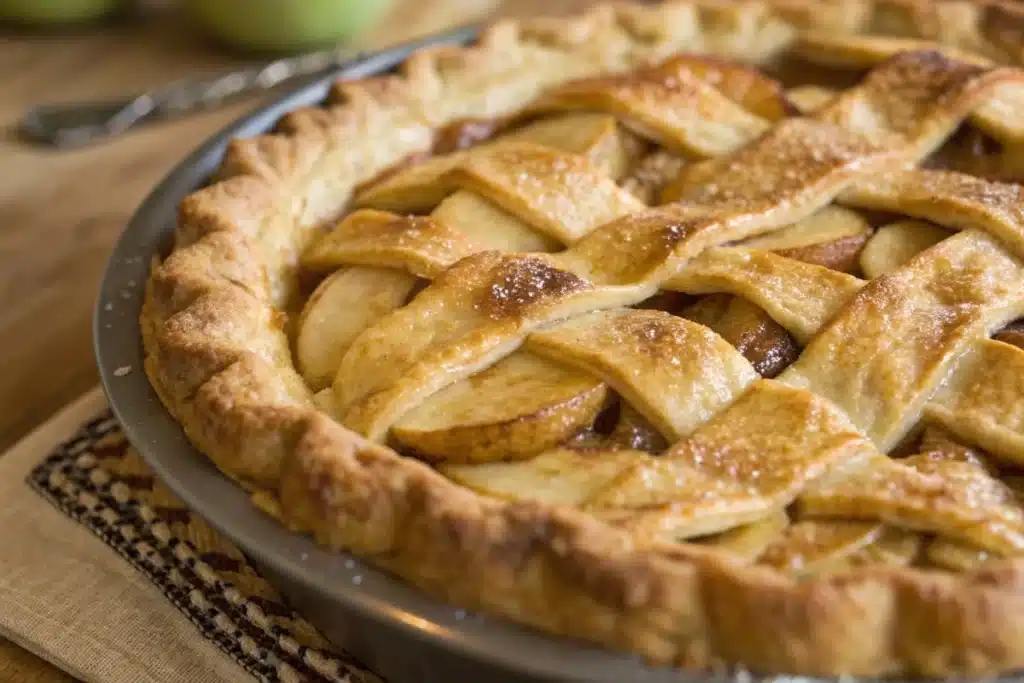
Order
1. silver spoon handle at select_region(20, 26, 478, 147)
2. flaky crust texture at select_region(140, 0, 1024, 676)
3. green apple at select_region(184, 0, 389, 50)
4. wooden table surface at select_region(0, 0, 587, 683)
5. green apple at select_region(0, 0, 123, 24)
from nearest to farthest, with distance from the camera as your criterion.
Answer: flaky crust texture at select_region(140, 0, 1024, 676) < wooden table surface at select_region(0, 0, 587, 683) < silver spoon handle at select_region(20, 26, 478, 147) < green apple at select_region(184, 0, 389, 50) < green apple at select_region(0, 0, 123, 24)

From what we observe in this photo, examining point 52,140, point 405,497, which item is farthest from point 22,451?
point 52,140

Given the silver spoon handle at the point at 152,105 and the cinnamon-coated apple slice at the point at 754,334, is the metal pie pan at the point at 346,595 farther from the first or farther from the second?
the silver spoon handle at the point at 152,105

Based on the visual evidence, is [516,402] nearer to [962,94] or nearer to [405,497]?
[405,497]

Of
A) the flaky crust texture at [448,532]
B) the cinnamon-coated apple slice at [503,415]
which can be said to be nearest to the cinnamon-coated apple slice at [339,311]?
the flaky crust texture at [448,532]

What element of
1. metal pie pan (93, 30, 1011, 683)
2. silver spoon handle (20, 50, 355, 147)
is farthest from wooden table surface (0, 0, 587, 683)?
metal pie pan (93, 30, 1011, 683)

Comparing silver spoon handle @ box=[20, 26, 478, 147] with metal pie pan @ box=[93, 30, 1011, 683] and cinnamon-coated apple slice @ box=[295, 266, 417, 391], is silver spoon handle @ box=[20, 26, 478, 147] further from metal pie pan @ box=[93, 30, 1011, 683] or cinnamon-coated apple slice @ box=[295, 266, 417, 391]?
metal pie pan @ box=[93, 30, 1011, 683]

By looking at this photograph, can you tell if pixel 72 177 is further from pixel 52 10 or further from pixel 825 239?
pixel 825 239
